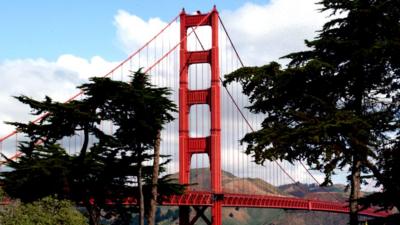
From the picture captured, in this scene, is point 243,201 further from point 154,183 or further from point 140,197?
point 140,197

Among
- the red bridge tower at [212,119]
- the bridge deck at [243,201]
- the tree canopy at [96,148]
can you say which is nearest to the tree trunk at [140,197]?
the tree canopy at [96,148]

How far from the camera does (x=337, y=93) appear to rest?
90.0ft

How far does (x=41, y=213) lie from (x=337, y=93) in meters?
14.5

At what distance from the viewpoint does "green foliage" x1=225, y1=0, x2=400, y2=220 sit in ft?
76.6

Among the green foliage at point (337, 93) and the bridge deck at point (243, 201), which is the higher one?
the green foliage at point (337, 93)

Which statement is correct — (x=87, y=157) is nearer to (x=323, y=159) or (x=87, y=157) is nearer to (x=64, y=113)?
(x=64, y=113)

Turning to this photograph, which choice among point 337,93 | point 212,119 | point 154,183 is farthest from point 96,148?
point 212,119

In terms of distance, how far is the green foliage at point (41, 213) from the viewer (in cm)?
3284

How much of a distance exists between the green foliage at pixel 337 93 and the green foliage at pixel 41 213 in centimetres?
1019

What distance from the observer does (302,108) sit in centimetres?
2692

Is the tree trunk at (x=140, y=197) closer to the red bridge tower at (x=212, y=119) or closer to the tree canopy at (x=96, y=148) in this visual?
the tree canopy at (x=96, y=148)

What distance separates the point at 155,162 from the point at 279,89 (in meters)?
9.15

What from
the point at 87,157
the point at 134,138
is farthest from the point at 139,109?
the point at 87,157

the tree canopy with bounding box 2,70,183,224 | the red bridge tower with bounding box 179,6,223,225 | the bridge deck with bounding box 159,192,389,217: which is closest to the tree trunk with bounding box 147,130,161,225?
the tree canopy with bounding box 2,70,183,224
